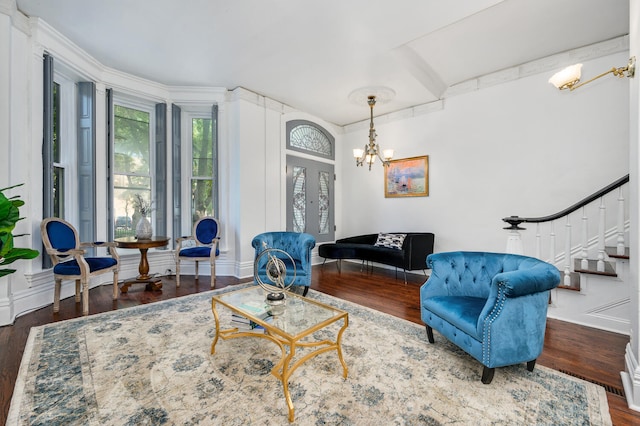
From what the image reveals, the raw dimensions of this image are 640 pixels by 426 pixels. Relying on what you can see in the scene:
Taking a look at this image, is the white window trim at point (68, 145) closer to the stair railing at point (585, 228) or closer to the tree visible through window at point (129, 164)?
the tree visible through window at point (129, 164)

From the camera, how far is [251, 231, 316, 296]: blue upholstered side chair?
3480 millimetres

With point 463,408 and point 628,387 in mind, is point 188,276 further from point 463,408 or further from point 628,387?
point 628,387

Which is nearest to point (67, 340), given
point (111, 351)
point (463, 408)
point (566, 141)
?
point (111, 351)

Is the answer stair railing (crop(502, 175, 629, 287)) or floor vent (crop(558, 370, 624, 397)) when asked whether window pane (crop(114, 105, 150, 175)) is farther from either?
floor vent (crop(558, 370, 624, 397))

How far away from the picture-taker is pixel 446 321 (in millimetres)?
2092

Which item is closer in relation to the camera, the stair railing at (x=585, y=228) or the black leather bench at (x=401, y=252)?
the stair railing at (x=585, y=228)

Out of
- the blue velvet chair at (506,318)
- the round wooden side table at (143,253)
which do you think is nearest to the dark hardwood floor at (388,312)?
the round wooden side table at (143,253)

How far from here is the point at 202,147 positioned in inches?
192

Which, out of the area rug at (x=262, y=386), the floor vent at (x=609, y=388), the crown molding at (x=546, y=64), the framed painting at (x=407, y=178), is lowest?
the floor vent at (x=609, y=388)

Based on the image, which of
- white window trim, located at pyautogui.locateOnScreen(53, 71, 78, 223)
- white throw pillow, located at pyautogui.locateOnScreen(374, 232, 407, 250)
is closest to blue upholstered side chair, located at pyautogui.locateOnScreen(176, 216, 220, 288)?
white window trim, located at pyautogui.locateOnScreen(53, 71, 78, 223)

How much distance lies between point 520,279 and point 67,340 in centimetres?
345

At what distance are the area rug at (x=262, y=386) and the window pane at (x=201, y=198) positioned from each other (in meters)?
2.59

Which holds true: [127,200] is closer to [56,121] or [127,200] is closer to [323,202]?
[56,121]

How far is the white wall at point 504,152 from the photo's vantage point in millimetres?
3297
